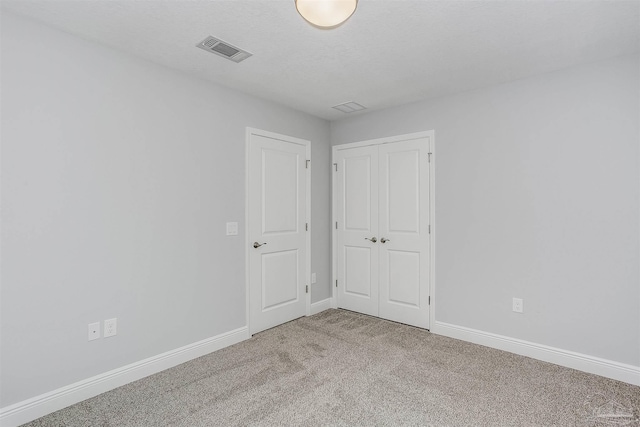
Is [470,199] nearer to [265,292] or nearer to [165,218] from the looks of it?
[265,292]

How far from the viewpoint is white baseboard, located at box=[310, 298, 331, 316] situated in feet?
13.8

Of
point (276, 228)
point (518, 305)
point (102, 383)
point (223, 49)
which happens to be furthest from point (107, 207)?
point (518, 305)

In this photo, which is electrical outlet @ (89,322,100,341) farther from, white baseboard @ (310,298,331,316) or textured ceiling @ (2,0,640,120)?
white baseboard @ (310,298,331,316)

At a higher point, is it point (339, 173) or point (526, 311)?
point (339, 173)

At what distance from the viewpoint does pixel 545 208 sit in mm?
2883

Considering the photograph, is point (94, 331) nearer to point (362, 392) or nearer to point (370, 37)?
point (362, 392)

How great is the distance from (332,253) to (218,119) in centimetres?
227

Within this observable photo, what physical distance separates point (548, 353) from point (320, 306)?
2.45m

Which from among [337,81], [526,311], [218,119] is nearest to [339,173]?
[337,81]

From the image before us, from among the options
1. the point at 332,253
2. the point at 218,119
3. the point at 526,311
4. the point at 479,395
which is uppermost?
the point at 218,119

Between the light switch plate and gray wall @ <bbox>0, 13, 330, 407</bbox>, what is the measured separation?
6 centimetres

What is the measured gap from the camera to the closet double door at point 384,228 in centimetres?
367

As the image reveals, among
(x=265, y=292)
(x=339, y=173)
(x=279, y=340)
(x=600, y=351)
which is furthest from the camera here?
(x=339, y=173)

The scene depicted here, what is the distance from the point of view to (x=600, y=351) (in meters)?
2.62
